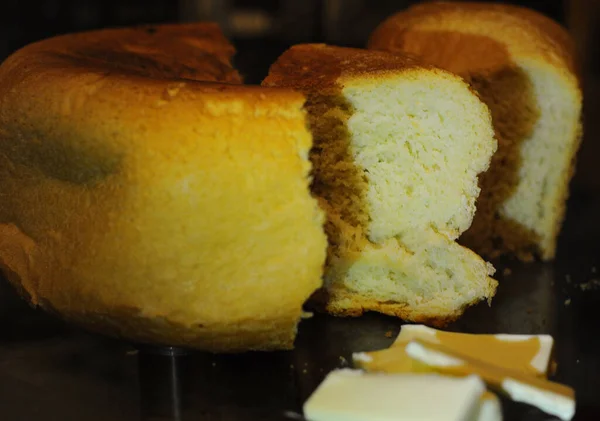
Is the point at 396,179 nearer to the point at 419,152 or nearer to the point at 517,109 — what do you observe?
the point at 419,152

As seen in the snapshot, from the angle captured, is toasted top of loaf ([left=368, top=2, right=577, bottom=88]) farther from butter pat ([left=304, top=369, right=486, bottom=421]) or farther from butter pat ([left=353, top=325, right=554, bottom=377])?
butter pat ([left=304, top=369, right=486, bottom=421])

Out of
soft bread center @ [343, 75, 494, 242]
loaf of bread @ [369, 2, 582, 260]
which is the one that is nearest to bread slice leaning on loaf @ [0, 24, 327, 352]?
soft bread center @ [343, 75, 494, 242]

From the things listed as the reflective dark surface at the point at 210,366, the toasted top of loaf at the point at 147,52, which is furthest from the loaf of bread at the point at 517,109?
the toasted top of loaf at the point at 147,52

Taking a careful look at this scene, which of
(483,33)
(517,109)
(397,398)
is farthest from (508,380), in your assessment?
(483,33)

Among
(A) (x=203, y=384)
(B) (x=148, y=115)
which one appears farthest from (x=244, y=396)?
(B) (x=148, y=115)

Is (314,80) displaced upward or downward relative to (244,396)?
upward

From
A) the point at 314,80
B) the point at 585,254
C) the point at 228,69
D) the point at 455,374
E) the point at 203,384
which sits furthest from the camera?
the point at 585,254

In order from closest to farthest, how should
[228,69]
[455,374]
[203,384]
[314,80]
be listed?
[455,374] → [203,384] → [314,80] → [228,69]

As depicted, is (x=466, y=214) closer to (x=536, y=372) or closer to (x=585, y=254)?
(x=536, y=372)
